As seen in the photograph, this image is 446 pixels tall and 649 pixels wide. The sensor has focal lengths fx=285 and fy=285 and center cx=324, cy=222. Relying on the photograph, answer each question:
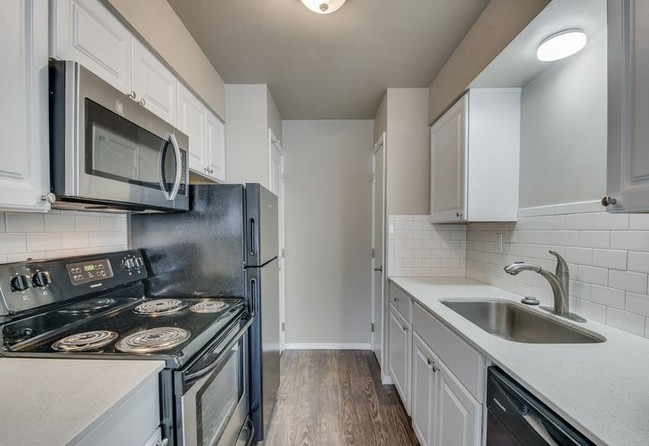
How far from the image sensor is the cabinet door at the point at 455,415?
1.02 meters

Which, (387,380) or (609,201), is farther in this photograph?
(387,380)

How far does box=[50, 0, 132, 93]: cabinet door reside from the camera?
0.88m

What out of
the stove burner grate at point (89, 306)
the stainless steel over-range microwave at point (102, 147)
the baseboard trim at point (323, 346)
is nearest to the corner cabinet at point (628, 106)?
the stainless steel over-range microwave at point (102, 147)

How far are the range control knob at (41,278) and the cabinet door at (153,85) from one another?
2.51 ft

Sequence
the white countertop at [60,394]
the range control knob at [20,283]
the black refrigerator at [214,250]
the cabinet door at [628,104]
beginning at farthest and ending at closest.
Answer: the black refrigerator at [214,250] → the range control knob at [20,283] → the cabinet door at [628,104] → the white countertop at [60,394]

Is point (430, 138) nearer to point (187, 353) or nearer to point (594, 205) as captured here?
point (594, 205)

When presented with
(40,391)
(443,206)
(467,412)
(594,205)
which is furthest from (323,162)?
(40,391)

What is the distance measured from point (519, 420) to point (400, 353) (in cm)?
127

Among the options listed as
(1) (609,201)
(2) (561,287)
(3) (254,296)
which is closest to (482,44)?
(1) (609,201)

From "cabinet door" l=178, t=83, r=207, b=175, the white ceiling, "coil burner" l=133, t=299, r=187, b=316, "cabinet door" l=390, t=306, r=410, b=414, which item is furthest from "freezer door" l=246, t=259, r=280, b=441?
the white ceiling

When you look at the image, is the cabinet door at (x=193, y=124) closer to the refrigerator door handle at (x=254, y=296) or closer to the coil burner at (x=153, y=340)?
→ the refrigerator door handle at (x=254, y=296)

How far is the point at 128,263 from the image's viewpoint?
4.85 ft

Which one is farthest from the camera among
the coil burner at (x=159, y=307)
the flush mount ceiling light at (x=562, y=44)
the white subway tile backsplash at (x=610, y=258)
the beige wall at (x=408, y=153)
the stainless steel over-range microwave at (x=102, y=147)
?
the beige wall at (x=408, y=153)

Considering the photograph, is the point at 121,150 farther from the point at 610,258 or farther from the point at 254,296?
the point at 610,258
